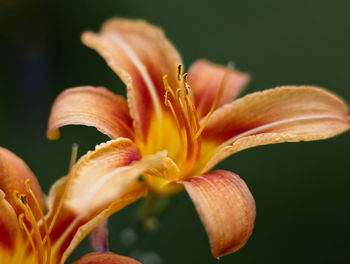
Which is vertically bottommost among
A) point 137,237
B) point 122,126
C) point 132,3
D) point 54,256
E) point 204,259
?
point 204,259

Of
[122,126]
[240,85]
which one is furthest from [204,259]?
[122,126]

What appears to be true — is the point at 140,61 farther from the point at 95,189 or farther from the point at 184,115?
the point at 95,189

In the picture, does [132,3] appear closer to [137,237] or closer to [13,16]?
[13,16]

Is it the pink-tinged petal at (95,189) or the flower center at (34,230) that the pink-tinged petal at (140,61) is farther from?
the flower center at (34,230)

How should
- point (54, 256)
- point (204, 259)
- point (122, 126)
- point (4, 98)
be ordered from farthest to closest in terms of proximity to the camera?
point (4, 98)
point (204, 259)
point (122, 126)
point (54, 256)

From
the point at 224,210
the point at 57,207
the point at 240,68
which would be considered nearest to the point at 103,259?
the point at 57,207

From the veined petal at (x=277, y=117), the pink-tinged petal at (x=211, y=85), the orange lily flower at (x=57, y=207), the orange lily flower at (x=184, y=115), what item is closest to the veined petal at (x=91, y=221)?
the orange lily flower at (x=57, y=207)
